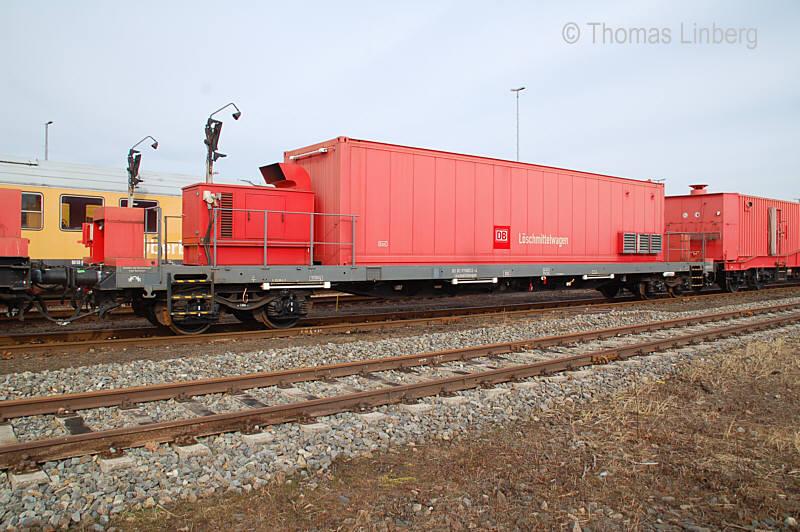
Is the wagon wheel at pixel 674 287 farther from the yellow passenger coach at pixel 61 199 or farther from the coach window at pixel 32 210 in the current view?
the coach window at pixel 32 210

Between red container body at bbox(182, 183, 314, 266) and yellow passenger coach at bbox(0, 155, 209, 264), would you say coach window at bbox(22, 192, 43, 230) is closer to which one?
yellow passenger coach at bbox(0, 155, 209, 264)

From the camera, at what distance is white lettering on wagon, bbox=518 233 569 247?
1308 cm

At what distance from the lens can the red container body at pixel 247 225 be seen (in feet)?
31.5

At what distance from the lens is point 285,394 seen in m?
5.93

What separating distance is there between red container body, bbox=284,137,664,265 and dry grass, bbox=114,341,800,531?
6.06 m

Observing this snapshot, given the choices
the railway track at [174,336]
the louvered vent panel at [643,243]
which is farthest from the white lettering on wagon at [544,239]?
the louvered vent panel at [643,243]

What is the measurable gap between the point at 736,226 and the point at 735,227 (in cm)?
7

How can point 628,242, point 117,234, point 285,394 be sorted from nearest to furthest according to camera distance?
1. point 285,394
2. point 117,234
3. point 628,242

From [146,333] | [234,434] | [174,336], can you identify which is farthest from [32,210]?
[234,434]

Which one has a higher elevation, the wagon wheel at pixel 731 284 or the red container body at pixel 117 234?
the red container body at pixel 117 234

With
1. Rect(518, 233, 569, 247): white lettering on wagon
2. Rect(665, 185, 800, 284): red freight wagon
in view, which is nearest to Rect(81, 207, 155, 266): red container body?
Rect(518, 233, 569, 247): white lettering on wagon

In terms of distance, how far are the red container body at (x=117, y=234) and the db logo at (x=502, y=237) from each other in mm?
7234

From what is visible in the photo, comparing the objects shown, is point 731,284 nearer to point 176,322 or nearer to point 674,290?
point 674,290

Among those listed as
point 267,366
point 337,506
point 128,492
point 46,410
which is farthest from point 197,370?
point 337,506
